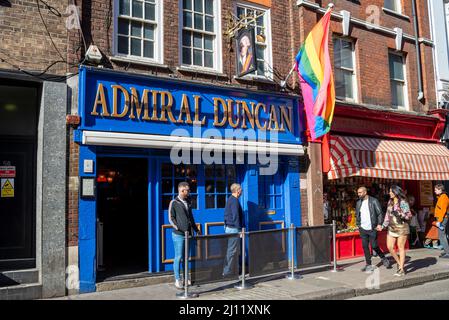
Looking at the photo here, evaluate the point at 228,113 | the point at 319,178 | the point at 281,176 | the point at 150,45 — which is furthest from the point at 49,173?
the point at 319,178

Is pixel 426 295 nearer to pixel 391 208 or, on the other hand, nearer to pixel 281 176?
pixel 391 208

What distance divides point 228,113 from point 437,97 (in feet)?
28.9

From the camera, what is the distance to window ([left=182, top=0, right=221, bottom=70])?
32.4 feet

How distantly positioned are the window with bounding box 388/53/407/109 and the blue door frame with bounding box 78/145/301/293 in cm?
520

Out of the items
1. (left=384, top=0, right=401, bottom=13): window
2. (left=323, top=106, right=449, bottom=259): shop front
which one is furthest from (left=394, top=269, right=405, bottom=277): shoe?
(left=384, top=0, right=401, bottom=13): window

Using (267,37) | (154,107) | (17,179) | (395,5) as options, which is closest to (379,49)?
(395,5)

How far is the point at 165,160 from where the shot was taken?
364 inches

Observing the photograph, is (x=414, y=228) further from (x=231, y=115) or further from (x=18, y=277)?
(x=18, y=277)

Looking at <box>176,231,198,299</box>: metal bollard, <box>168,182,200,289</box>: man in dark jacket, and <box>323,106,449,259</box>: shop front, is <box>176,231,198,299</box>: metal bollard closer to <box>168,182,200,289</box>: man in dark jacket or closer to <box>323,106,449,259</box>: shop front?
<box>168,182,200,289</box>: man in dark jacket

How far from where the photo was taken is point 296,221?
10930 mm

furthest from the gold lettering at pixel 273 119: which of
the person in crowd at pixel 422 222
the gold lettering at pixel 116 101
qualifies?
the person in crowd at pixel 422 222

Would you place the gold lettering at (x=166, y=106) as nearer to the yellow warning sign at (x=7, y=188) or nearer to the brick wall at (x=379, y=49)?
the yellow warning sign at (x=7, y=188)

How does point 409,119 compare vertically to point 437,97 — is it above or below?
below

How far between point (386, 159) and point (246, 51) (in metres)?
5.29
